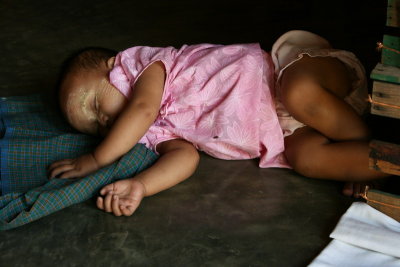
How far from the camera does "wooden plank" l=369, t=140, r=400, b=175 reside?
147cm

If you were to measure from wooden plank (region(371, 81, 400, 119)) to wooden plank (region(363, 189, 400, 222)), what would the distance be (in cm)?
21

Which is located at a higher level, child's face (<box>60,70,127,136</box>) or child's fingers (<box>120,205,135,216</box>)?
child's face (<box>60,70,127,136</box>)

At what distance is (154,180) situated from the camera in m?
1.69

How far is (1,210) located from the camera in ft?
5.25

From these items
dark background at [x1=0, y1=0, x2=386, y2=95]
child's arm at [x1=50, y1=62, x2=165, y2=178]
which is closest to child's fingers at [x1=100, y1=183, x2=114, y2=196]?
child's arm at [x1=50, y1=62, x2=165, y2=178]

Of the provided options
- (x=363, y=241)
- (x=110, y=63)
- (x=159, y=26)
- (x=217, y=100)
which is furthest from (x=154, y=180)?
(x=159, y=26)

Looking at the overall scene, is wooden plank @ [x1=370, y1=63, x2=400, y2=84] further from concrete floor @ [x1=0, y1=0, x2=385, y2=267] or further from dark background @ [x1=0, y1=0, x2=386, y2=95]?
dark background @ [x1=0, y1=0, x2=386, y2=95]

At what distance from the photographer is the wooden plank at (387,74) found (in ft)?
4.69

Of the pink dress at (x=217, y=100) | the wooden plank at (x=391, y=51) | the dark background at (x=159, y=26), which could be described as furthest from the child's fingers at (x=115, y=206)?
the dark background at (x=159, y=26)

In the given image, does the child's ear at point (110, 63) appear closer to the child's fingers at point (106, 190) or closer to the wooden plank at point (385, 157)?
the child's fingers at point (106, 190)

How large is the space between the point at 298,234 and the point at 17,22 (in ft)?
8.02

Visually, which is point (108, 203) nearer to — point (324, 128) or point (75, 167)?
point (75, 167)

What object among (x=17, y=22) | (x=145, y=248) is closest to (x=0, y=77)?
(x=17, y=22)

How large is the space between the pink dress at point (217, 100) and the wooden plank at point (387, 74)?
16.9 inches
